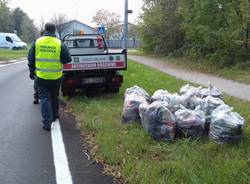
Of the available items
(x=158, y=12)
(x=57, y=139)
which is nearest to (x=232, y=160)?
(x=57, y=139)

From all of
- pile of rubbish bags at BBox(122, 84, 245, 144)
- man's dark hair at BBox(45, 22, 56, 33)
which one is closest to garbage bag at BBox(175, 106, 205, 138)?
pile of rubbish bags at BBox(122, 84, 245, 144)

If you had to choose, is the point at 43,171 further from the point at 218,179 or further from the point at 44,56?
the point at 44,56

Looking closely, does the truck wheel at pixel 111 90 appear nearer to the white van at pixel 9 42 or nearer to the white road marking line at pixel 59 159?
the white road marking line at pixel 59 159

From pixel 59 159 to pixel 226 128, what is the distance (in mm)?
2338

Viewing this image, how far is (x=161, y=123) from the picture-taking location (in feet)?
22.9

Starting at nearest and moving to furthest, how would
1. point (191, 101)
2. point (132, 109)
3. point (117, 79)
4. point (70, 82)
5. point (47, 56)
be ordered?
point (191, 101) < point (132, 109) < point (47, 56) < point (70, 82) < point (117, 79)

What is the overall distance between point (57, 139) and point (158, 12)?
31064 mm

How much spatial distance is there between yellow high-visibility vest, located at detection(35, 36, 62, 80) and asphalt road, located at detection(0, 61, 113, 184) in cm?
102

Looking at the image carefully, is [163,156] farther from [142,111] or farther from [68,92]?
[68,92]

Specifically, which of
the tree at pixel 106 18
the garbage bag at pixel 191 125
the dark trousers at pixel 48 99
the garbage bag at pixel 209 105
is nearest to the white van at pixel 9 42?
the tree at pixel 106 18

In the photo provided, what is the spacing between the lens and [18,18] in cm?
10612

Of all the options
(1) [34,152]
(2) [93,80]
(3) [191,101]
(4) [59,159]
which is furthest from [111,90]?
(4) [59,159]

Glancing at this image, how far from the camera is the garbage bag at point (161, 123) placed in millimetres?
6938

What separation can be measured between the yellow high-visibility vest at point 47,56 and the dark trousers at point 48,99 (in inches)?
6.1
